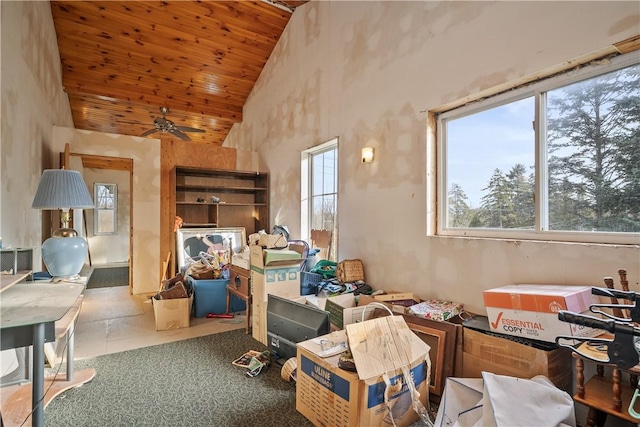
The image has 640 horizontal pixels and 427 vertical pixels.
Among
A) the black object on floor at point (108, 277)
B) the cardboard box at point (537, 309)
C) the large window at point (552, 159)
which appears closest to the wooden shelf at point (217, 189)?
the black object on floor at point (108, 277)

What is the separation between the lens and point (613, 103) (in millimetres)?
1814

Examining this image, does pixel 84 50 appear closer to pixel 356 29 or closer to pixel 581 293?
pixel 356 29

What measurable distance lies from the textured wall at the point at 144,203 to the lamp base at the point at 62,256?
8.65 ft

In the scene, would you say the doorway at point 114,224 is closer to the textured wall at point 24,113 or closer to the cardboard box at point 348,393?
the textured wall at point 24,113

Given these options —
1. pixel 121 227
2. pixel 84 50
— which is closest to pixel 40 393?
pixel 84 50

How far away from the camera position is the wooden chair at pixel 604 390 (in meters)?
1.38

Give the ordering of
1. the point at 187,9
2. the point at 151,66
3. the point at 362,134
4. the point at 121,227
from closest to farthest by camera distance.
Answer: the point at 362,134, the point at 187,9, the point at 151,66, the point at 121,227

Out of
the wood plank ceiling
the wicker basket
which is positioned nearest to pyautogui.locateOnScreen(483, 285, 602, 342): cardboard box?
the wicker basket

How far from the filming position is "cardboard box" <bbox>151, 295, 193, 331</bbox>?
3252 millimetres

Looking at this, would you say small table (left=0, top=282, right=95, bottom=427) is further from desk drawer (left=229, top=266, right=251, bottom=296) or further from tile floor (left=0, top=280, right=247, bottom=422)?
desk drawer (left=229, top=266, right=251, bottom=296)

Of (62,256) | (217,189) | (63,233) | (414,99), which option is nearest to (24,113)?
(63,233)

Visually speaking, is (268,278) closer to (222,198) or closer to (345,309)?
(345,309)

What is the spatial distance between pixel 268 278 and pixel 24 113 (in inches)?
101

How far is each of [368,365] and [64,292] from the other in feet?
5.32
